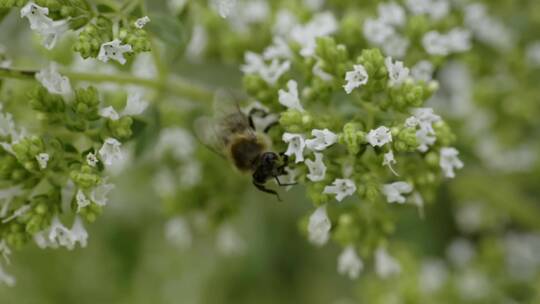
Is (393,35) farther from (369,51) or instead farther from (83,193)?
(83,193)

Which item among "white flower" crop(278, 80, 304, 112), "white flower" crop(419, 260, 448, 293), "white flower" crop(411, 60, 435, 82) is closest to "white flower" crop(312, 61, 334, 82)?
"white flower" crop(278, 80, 304, 112)

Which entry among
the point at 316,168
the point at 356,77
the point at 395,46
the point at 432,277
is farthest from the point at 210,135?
the point at 432,277

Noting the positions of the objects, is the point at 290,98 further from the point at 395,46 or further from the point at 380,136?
the point at 395,46

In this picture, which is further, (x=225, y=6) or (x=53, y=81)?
(x=225, y=6)

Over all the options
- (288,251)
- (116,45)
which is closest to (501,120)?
(288,251)

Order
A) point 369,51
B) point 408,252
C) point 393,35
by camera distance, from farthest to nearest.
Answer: point 408,252 → point 393,35 → point 369,51

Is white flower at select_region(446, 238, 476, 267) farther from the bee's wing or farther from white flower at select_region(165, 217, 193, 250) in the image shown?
the bee's wing

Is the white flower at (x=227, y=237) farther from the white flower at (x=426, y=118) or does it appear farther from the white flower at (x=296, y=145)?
the white flower at (x=426, y=118)
